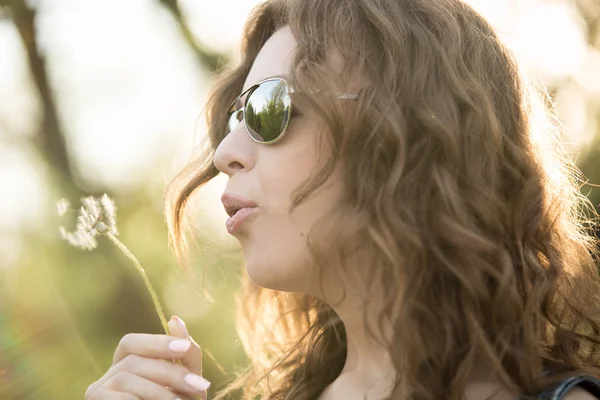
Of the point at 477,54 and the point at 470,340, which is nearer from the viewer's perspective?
the point at 470,340

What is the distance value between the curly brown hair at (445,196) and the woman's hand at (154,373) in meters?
0.43

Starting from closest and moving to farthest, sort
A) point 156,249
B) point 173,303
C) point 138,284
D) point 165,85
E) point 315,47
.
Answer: point 315,47
point 173,303
point 156,249
point 138,284
point 165,85

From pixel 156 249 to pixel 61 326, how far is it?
2.80 ft

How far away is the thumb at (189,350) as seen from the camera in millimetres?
1776

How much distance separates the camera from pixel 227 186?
76.6 inches

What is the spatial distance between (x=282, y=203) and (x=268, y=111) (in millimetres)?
265

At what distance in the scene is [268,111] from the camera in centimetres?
187

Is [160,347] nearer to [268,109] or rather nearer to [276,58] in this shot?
[268,109]

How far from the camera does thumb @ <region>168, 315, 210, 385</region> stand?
1776mm

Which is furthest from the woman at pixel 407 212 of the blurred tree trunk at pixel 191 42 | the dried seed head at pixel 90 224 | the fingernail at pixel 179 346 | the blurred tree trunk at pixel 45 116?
the blurred tree trunk at pixel 191 42

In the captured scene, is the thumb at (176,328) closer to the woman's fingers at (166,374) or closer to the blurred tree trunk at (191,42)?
the woman's fingers at (166,374)

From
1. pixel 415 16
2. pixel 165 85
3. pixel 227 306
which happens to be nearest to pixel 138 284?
pixel 227 306

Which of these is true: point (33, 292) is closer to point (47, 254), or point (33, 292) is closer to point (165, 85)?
point (47, 254)

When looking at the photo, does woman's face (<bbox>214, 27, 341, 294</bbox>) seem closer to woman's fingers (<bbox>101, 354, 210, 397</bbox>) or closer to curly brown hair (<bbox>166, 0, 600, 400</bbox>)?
curly brown hair (<bbox>166, 0, 600, 400</bbox>)
